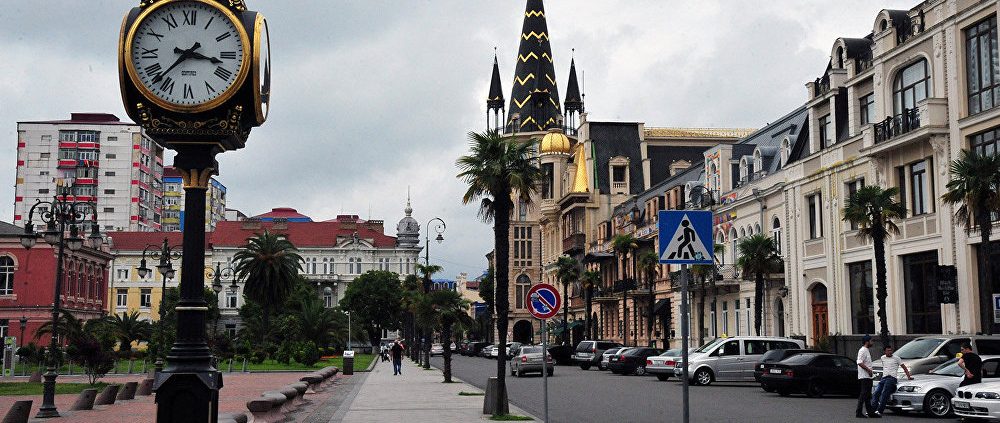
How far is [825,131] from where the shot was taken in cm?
4725

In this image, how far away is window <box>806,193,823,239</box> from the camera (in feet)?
150

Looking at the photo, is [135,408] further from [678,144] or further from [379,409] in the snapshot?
[678,144]

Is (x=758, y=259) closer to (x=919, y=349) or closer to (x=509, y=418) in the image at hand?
(x=919, y=349)

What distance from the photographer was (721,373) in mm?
36906

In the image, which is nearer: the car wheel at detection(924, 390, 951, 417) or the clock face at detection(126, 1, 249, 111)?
the clock face at detection(126, 1, 249, 111)

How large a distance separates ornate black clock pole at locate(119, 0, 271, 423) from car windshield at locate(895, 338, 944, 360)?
21517 mm

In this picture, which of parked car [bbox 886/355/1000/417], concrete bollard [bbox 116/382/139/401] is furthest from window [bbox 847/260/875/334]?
concrete bollard [bbox 116/382/139/401]

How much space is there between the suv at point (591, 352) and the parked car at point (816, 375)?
26575mm

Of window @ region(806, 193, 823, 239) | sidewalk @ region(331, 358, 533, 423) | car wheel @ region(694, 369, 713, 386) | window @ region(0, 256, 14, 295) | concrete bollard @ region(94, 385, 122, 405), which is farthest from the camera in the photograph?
window @ region(0, 256, 14, 295)

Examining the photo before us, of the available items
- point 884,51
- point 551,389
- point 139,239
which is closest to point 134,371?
point 551,389

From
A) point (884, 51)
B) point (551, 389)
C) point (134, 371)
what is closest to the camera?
point (551, 389)

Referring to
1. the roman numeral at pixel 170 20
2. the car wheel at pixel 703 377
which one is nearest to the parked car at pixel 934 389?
the car wheel at pixel 703 377

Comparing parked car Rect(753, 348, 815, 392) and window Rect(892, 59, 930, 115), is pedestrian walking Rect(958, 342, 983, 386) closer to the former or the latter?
parked car Rect(753, 348, 815, 392)

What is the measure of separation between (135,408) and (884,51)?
97.1ft
